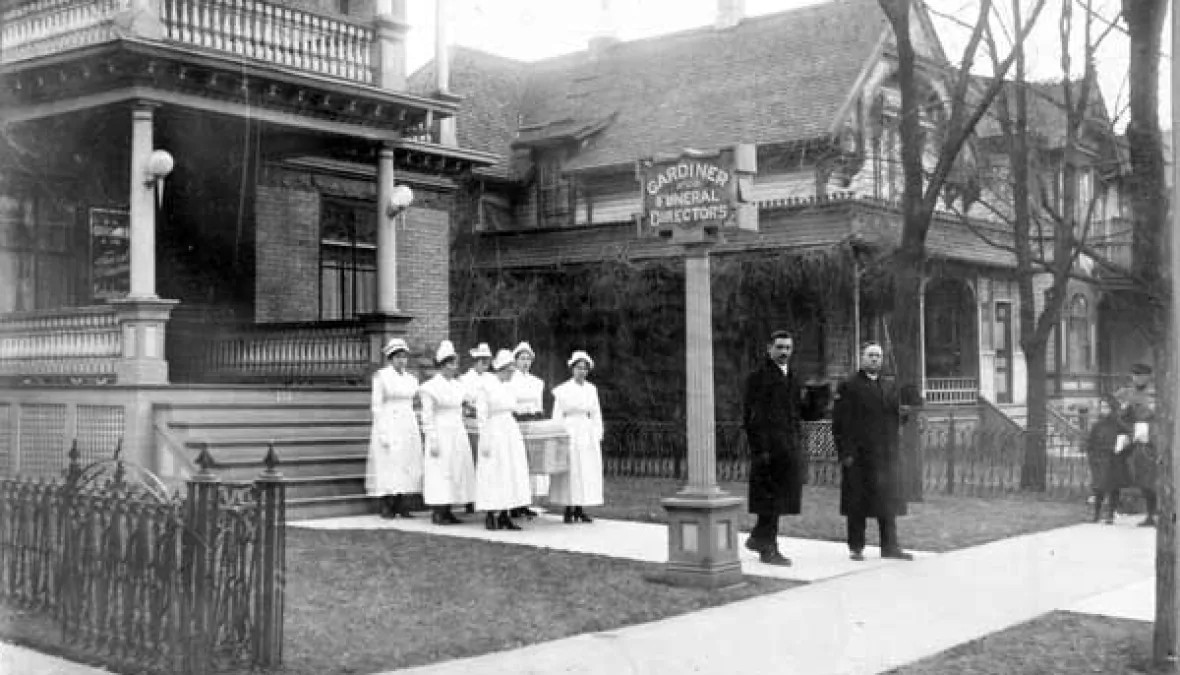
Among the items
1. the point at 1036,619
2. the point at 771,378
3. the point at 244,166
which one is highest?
the point at 244,166

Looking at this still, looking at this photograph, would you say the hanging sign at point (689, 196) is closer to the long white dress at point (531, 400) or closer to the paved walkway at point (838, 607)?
the paved walkway at point (838, 607)

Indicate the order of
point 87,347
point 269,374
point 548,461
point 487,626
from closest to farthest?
point 487,626 < point 548,461 < point 87,347 < point 269,374

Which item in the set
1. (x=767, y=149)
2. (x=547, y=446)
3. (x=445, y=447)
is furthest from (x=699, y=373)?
(x=767, y=149)

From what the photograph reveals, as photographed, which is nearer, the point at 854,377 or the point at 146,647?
the point at 146,647

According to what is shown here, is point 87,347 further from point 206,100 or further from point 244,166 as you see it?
point 244,166

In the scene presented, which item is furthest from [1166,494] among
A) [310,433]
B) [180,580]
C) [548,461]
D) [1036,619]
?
[310,433]

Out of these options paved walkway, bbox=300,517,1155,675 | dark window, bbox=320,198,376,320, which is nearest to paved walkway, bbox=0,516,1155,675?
paved walkway, bbox=300,517,1155,675

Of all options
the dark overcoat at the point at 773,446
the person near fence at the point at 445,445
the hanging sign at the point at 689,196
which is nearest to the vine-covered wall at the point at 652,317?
the person near fence at the point at 445,445

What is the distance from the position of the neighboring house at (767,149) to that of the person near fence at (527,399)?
1117 cm

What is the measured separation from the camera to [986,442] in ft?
61.9

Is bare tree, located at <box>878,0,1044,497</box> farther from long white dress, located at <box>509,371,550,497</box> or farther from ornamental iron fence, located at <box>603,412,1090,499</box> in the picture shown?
long white dress, located at <box>509,371,550,497</box>

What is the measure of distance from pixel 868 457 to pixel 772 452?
97 centimetres

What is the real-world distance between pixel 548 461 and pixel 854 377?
153 inches

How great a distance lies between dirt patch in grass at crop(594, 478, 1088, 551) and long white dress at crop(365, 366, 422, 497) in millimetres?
2351
